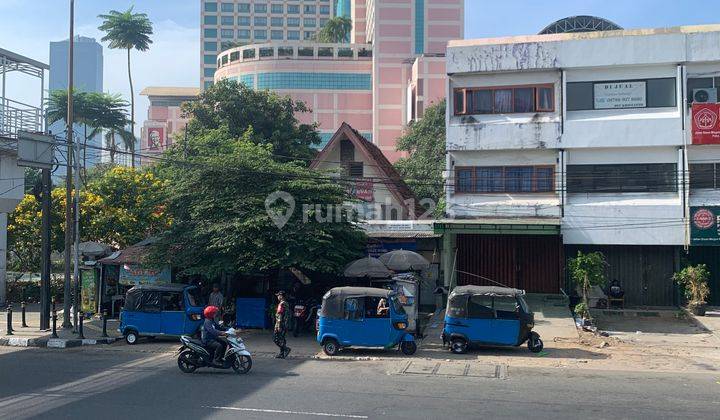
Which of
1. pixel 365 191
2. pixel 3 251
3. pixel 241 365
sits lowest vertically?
Result: pixel 241 365

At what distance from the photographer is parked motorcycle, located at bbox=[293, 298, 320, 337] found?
1958cm

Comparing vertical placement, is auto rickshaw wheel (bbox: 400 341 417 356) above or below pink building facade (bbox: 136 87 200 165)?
below

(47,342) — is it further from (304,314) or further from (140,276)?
(304,314)

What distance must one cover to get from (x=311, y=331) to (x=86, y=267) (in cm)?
908

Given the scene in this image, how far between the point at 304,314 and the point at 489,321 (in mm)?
6034

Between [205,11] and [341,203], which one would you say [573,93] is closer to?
[341,203]

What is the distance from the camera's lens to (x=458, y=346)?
16.5 metres

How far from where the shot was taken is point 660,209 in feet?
74.4

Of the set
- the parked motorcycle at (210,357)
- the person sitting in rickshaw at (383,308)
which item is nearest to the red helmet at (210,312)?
the parked motorcycle at (210,357)

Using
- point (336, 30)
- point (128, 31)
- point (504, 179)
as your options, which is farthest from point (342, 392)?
point (336, 30)

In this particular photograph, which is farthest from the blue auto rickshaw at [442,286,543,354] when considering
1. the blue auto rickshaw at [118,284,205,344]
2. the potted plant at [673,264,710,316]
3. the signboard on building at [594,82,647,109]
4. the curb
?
the signboard on building at [594,82,647,109]

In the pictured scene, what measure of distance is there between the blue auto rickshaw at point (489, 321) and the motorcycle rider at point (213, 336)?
582 cm

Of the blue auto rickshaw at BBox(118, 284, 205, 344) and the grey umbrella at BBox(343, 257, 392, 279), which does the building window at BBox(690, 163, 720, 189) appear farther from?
the blue auto rickshaw at BBox(118, 284, 205, 344)

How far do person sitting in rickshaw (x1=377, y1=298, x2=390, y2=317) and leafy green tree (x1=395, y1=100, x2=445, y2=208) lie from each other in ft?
79.6
